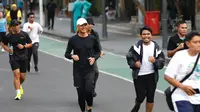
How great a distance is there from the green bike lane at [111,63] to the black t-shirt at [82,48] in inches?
142

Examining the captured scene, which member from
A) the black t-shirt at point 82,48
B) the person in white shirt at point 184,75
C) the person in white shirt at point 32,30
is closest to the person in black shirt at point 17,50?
the black t-shirt at point 82,48

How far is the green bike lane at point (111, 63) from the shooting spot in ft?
47.6

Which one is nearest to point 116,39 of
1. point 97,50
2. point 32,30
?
point 32,30

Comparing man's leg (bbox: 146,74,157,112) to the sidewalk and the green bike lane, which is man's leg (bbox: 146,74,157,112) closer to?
the green bike lane

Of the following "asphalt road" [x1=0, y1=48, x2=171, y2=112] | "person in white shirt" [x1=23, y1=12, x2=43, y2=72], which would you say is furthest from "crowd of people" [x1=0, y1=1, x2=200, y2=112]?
"person in white shirt" [x1=23, y1=12, x2=43, y2=72]

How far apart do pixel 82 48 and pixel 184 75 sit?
291 centimetres

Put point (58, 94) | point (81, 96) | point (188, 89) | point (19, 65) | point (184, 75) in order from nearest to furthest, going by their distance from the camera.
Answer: point (188, 89), point (184, 75), point (81, 96), point (19, 65), point (58, 94)

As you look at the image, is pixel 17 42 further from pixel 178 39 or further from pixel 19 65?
pixel 178 39

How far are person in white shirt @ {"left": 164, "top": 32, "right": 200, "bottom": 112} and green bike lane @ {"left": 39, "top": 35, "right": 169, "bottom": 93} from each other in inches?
230

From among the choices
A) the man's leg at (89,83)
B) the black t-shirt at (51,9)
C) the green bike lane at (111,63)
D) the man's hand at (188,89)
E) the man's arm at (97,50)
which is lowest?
the green bike lane at (111,63)

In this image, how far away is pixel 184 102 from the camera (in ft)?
21.4

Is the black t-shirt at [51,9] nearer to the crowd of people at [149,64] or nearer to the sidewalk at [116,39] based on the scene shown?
the sidewalk at [116,39]

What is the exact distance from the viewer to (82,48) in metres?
9.13

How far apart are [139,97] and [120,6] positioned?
1262 inches
